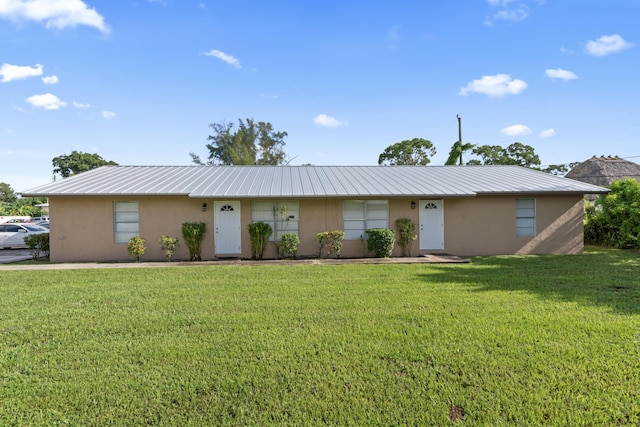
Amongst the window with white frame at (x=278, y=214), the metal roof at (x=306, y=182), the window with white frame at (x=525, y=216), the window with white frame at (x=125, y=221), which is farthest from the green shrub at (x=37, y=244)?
the window with white frame at (x=525, y=216)

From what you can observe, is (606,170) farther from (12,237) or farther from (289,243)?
(12,237)

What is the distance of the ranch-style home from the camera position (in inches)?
463

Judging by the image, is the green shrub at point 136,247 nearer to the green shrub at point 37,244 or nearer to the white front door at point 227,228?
the white front door at point 227,228

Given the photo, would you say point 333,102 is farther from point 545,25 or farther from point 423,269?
point 423,269

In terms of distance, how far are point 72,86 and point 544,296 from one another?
61.7 feet

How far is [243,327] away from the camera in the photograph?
15.5ft

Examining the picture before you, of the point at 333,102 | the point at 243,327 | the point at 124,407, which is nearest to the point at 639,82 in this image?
the point at 333,102

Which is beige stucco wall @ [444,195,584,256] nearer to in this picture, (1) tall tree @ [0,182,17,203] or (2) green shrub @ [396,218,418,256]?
(2) green shrub @ [396,218,418,256]

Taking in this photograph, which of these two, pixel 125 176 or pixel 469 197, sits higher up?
pixel 125 176

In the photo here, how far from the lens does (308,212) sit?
40.5 feet

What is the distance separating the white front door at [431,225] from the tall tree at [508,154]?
121 ft

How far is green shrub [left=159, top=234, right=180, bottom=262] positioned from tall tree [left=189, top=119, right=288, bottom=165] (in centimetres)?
3361

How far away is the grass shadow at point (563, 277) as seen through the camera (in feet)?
20.1

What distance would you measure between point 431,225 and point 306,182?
5017mm
